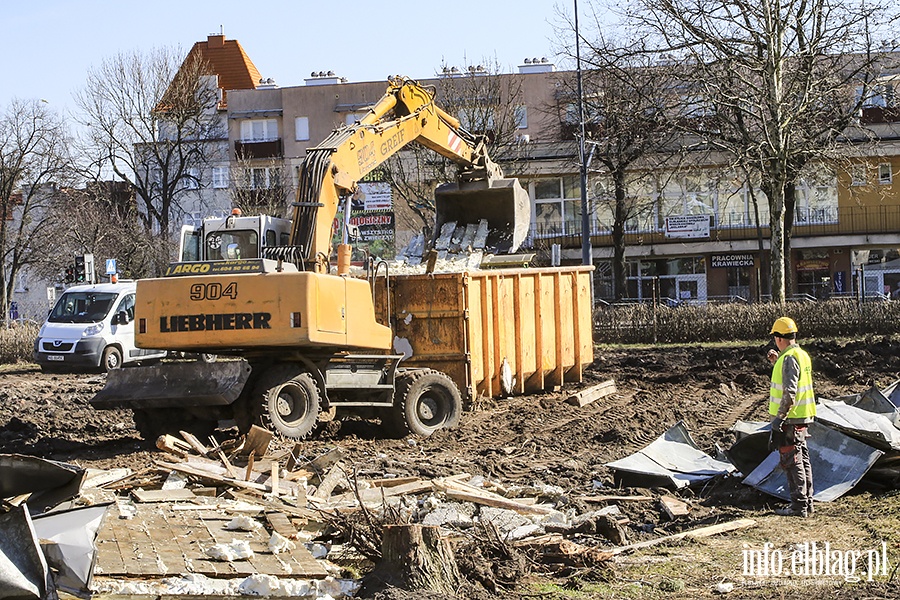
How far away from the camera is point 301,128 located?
55906 millimetres

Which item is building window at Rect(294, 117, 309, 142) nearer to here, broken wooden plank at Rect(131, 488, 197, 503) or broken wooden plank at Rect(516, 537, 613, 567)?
broken wooden plank at Rect(131, 488, 197, 503)

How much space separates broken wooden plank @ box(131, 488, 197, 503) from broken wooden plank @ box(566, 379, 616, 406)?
27.7ft

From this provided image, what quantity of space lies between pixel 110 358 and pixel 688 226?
28.0 m

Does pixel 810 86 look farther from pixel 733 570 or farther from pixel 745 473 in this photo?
pixel 733 570

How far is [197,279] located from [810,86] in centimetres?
2120

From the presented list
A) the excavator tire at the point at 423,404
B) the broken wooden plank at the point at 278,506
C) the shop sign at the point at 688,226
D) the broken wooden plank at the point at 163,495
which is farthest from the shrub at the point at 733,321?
the broken wooden plank at the point at 163,495

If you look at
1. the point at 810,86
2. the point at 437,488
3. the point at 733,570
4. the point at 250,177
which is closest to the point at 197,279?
the point at 437,488

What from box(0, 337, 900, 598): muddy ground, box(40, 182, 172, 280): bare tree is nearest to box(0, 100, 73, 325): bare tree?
box(40, 182, 172, 280): bare tree

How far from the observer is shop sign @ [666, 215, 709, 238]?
46562 millimetres

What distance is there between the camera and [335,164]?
13.0 m

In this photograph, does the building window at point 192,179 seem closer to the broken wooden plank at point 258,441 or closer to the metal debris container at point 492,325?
the metal debris container at point 492,325

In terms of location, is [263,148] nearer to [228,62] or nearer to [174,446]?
[228,62]

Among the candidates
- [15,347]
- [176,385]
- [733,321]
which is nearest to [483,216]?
[176,385]

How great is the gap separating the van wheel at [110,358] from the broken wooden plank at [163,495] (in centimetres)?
1713
